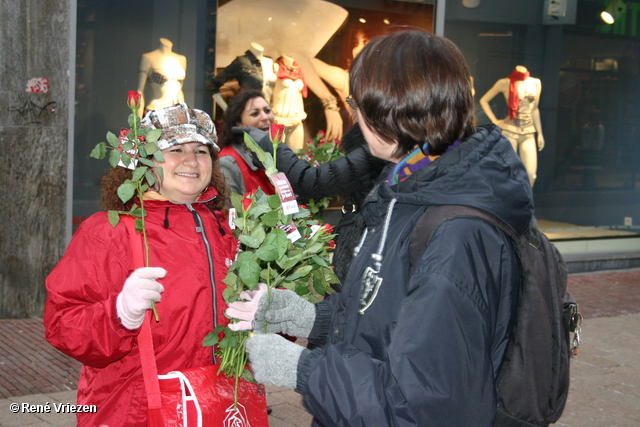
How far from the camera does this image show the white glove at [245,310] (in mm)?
2139

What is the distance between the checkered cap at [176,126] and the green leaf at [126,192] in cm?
30

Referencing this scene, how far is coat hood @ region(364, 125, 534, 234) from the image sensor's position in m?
1.59

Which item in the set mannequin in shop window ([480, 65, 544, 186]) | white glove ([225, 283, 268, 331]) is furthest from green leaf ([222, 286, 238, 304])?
mannequin in shop window ([480, 65, 544, 186])

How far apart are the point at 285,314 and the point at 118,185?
992 mm

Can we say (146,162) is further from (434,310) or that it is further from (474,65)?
(474,65)

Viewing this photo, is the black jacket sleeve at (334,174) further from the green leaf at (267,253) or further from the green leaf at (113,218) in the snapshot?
the green leaf at (267,253)

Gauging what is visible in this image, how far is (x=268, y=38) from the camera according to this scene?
315 inches

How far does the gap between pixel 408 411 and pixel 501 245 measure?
43 cm

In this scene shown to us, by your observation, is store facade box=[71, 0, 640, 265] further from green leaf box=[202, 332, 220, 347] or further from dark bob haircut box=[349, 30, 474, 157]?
dark bob haircut box=[349, 30, 474, 157]

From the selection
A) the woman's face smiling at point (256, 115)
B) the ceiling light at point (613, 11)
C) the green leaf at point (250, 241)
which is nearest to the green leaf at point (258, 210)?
the green leaf at point (250, 241)

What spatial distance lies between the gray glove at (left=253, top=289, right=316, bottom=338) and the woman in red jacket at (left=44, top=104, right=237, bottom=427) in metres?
0.41

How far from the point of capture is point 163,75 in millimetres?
7445

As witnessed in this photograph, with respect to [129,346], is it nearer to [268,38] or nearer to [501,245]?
[501,245]

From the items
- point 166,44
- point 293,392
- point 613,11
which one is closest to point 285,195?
point 293,392
